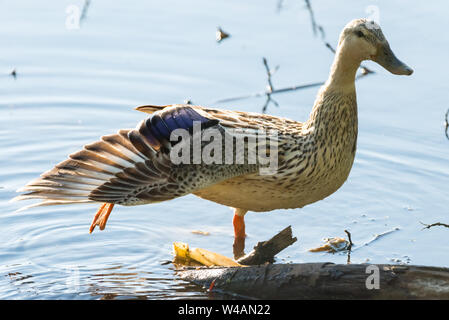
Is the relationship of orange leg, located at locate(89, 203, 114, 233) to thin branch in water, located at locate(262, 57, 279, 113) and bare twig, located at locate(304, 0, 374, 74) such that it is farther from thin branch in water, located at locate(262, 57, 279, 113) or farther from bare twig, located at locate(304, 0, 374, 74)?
bare twig, located at locate(304, 0, 374, 74)

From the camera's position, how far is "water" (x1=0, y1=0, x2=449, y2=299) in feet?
26.0

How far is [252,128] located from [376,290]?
1822mm

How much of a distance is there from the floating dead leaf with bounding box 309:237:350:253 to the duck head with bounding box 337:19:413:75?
1.67 metres

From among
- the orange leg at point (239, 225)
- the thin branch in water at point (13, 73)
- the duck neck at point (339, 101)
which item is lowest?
the orange leg at point (239, 225)

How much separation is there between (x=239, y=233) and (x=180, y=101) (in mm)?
2797

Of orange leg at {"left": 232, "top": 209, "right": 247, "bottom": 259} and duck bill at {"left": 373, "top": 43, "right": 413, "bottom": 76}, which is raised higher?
duck bill at {"left": 373, "top": 43, "right": 413, "bottom": 76}

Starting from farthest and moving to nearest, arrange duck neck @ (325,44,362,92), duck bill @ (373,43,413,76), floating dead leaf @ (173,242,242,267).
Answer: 1. floating dead leaf @ (173,242,242,267)
2. duck neck @ (325,44,362,92)
3. duck bill @ (373,43,413,76)

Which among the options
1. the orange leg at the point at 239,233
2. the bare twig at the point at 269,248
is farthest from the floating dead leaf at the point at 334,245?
the bare twig at the point at 269,248

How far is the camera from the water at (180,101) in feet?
26.0

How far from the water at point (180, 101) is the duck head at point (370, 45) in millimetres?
1706

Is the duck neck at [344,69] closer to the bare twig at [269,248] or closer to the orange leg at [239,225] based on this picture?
the bare twig at [269,248]

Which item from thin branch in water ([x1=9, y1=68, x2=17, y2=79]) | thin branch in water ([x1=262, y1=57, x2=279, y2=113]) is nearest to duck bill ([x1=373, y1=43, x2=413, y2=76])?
thin branch in water ([x1=262, y1=57, x2=279, y2=113])

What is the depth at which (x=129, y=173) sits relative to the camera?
6988 mm

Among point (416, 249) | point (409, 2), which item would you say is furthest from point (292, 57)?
point (416, 249)
